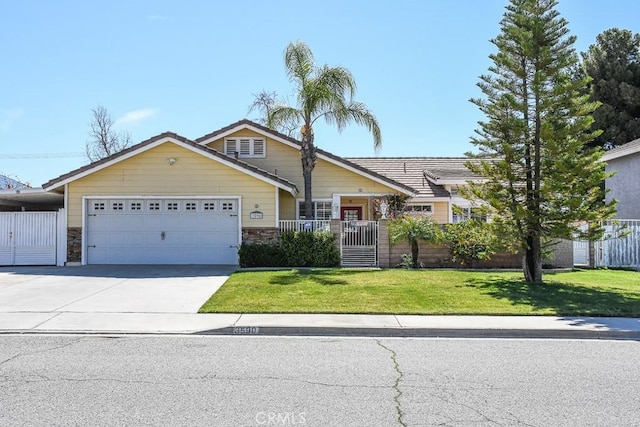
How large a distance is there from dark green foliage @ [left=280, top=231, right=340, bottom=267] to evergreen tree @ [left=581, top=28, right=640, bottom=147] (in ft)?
85.6

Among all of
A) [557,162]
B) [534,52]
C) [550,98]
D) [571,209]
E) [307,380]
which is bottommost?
[307,380]

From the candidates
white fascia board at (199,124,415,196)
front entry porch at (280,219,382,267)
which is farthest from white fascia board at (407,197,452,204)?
front entry porch at (280,219,382,267)

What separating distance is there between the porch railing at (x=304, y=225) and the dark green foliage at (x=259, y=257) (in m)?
1.25

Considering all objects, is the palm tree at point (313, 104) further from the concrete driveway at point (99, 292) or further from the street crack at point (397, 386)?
the street crack at point (397, 386)

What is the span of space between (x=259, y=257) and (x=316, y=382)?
12.3 meters

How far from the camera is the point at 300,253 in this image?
17.8 m

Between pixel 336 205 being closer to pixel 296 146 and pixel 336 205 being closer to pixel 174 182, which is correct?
pixel 296 146

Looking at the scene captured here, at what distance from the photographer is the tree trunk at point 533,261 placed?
14.1 metres

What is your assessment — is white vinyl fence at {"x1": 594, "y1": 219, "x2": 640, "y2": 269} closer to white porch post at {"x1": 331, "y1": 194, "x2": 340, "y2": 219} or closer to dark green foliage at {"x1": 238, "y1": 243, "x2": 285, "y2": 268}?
white porch post at {"x1": 331, "y1": 194, "x2": 340, "y2": 219}

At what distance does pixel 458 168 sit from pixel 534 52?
43.2 ft

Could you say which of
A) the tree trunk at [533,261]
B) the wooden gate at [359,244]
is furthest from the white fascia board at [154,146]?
the tree trunk at [533,261]

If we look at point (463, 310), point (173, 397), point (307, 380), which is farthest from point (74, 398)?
point (463, 310)

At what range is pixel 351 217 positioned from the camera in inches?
948

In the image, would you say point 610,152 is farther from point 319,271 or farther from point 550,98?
point 319,271
